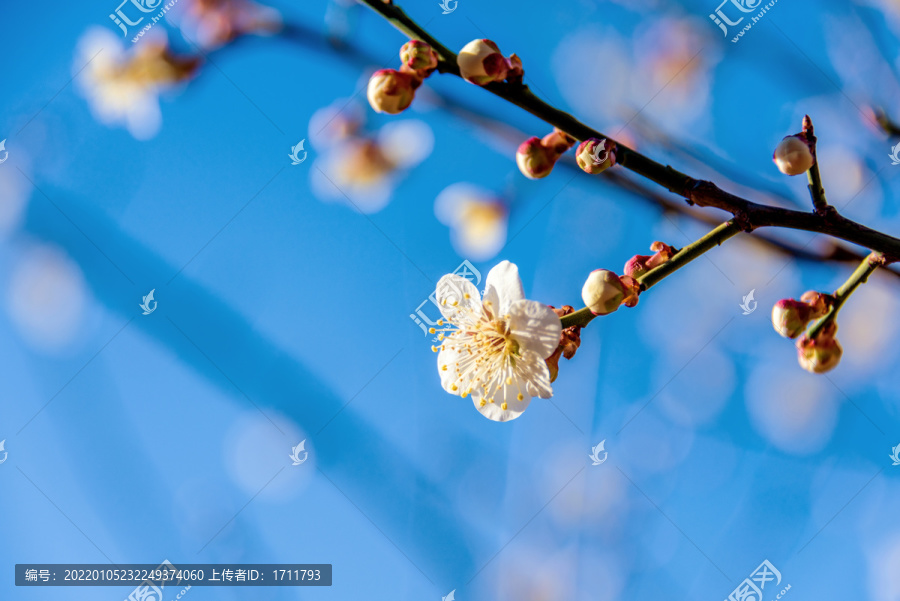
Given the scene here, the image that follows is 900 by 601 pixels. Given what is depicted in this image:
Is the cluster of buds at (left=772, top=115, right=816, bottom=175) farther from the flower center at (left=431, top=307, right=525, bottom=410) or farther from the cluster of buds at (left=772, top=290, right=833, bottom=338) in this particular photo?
the flower center at (left=431, top=307, right=525, bottom=410)

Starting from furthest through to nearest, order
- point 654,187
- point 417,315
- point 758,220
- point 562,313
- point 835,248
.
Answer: point 417,315 → point 654,187 → point 835,248 → point 562,313 → point 758,220

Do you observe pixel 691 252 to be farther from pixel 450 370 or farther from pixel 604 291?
pixel 450 370

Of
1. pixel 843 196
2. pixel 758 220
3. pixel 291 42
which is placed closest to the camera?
pixel 758 220

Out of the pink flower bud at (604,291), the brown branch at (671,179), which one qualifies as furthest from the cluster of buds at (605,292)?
the brown branch at (671,179)

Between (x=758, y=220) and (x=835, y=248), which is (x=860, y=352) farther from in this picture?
(x=758, y=220)

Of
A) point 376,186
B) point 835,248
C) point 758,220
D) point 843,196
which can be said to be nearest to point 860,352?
point 843,196
